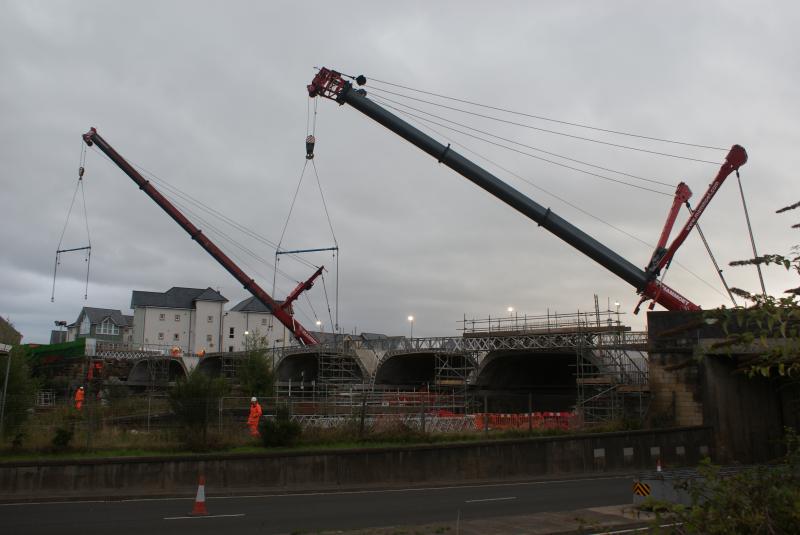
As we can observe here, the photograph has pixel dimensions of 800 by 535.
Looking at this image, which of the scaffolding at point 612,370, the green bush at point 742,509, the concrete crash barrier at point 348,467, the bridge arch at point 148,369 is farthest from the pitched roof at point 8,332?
the green bush at point 742,509

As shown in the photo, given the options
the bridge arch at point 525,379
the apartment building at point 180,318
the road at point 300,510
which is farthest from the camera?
the apartment building at point 180,318

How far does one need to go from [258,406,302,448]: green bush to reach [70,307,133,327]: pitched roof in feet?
359

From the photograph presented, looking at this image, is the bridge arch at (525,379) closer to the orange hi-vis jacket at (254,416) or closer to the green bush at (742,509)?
the orange hi-vis jacket at (254,416)

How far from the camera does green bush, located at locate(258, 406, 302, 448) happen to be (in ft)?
73.7

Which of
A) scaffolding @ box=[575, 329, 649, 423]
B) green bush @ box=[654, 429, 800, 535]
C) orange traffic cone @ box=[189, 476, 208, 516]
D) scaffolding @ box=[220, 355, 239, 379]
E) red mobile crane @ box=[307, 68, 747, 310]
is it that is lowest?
orange traffic cone @ box=[189, 476, 208, 516]

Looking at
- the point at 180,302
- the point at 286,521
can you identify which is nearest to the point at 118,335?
the point at 180,302

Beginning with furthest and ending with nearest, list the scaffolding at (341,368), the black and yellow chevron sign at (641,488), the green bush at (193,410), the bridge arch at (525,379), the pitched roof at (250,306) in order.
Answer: the pitched roof at (250,306), the scaffolding at (341,368), the bridge arch at (525,379), the green bush at (193,410), the black and yellow chevron sign at (641,488)

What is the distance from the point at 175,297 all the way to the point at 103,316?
18130 millimetres

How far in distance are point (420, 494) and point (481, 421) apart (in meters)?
10.4

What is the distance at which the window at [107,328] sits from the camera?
396ft

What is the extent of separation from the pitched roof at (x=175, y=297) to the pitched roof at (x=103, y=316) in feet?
44.4

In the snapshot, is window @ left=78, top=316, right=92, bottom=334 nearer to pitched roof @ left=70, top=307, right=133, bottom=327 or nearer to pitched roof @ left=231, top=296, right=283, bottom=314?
pitched roof @ left=70, top=307, right=133, bottom=327

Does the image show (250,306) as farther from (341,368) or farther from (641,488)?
(641,488)

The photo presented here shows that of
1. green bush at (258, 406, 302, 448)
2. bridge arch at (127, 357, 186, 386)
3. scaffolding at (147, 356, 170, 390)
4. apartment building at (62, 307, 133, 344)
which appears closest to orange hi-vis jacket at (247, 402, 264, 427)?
green bush at (258, 406, 302, 448)
